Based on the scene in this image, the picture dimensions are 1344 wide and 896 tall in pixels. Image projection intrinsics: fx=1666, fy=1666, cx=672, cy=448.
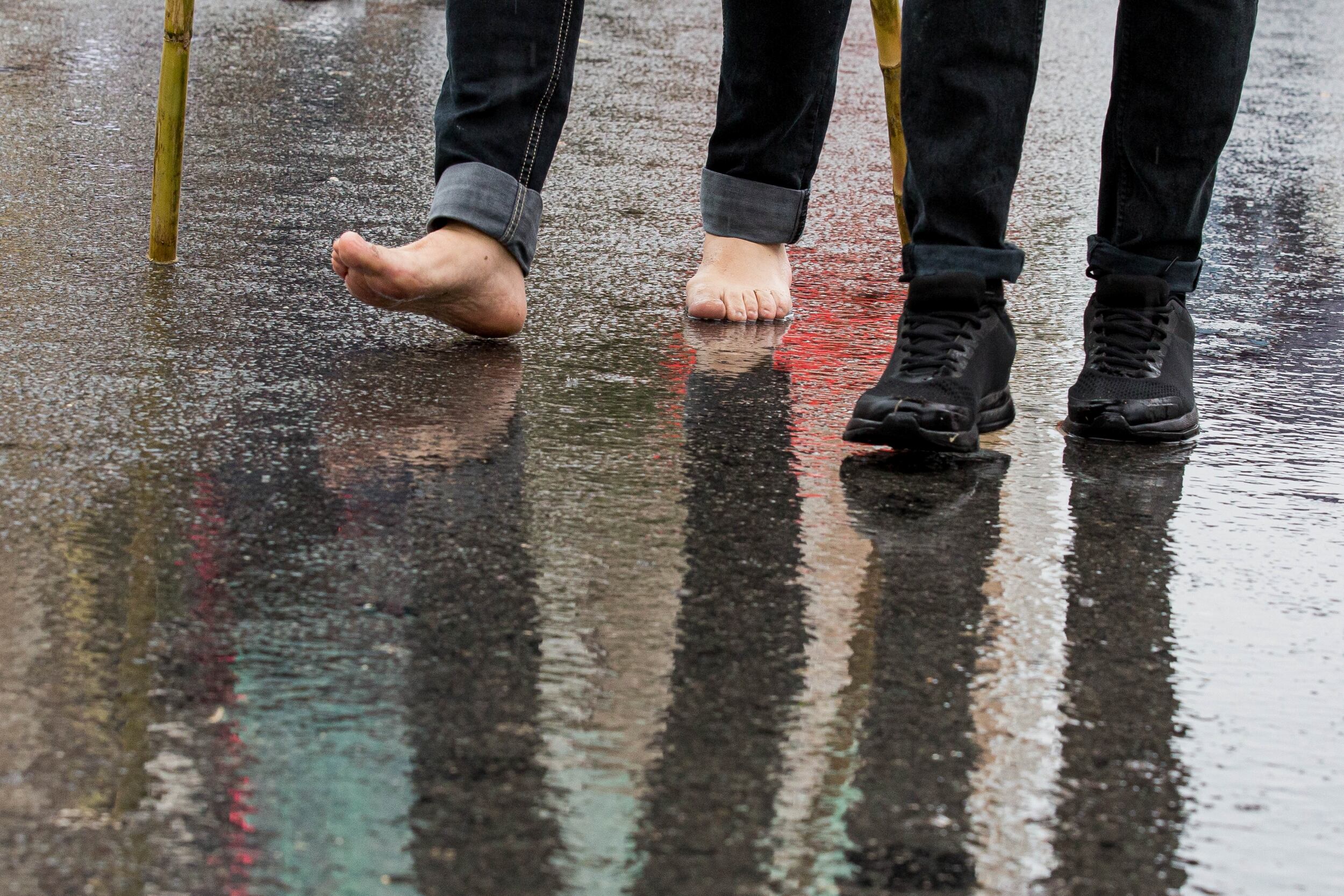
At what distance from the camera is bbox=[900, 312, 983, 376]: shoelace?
2186 millimetres

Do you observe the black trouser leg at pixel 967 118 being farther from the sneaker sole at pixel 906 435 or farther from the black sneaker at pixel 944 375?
the sneaker sole at pixel 906 435

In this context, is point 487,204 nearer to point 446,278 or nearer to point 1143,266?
point 446,278

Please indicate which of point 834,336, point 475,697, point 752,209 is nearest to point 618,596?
point 475,697

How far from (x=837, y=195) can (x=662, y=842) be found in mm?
2906

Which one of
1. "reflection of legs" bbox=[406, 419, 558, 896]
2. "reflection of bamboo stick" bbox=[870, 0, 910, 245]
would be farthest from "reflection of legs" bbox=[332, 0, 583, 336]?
"reflection of bamboo stick" bbox=[870, 0, 910, 245]

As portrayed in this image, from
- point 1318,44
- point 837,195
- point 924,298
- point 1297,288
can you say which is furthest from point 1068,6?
point 924,298

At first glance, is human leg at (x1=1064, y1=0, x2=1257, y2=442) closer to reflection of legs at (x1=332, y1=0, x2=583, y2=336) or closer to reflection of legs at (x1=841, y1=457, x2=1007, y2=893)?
reflection of legs at (x1=841, y1=457, x2=1007, y2=893)

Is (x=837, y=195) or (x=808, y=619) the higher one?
(x=837, y=195)

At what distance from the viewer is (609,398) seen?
2.29 m

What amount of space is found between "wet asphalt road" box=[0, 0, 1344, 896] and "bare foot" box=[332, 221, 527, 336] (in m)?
0.07

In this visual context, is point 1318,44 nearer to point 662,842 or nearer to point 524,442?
point 524,442

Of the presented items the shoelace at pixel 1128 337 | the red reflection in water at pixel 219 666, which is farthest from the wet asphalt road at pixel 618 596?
the shoelace at pixel 1128 337

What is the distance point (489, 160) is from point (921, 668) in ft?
4.04

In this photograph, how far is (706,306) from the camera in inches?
109
